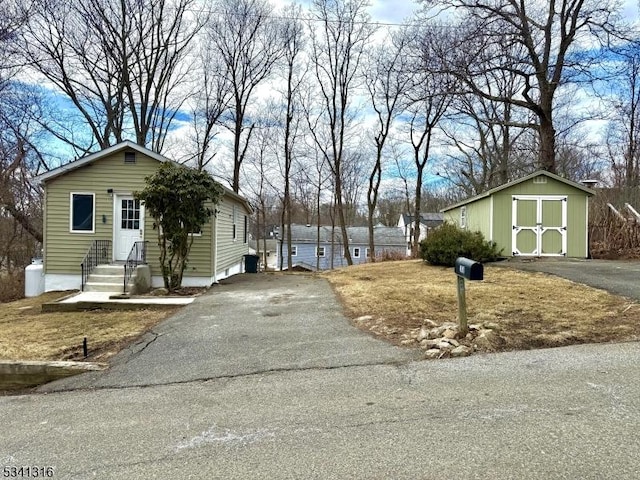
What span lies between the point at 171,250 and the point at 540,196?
39.1 feet

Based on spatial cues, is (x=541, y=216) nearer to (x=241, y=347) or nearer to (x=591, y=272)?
(x=591, y=272)

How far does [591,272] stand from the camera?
1043cm

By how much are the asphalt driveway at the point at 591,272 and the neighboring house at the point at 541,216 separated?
0.58 m

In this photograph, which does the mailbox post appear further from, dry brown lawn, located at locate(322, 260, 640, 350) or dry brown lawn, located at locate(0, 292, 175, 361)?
dry brown lawn, located at locate(0, 292, 175, 361)

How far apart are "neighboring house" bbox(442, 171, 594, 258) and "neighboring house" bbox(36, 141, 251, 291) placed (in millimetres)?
9818

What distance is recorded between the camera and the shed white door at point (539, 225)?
14172 mm

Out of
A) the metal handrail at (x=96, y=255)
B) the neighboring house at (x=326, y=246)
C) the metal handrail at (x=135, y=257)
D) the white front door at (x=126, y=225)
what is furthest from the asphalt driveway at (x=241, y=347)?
the neighboring house at (x=326, y=246)

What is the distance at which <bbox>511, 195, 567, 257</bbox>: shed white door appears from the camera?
46.5ft

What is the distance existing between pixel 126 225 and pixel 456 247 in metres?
10.1

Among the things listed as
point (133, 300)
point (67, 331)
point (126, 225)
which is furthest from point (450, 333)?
point (126, 225)

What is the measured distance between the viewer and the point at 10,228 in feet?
64.2

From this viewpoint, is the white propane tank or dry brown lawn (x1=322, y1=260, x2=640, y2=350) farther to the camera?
the white propane tank

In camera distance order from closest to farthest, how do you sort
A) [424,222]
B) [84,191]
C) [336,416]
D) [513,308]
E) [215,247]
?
[336,416] < [513,308] < [84,191] < [215,247] < [424,222]

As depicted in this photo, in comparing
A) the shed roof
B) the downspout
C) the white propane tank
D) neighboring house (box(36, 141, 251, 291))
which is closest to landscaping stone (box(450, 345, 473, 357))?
the shed roof
